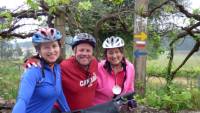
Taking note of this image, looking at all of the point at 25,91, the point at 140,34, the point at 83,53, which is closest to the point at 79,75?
the point at 83,53

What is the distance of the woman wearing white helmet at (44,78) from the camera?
351 centimetres

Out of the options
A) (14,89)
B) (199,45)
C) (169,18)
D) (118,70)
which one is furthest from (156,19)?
(118,70)

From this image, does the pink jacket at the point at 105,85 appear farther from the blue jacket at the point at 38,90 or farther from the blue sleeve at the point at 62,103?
the blue jacket at the point at 38,90

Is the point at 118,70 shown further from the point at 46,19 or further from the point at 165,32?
the point at 165,32

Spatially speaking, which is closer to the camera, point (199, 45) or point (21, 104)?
point (21, 104)

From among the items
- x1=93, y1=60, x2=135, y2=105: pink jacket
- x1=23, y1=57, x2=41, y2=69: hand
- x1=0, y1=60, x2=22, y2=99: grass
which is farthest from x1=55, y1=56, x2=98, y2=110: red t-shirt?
x1=0, y1=60, x2=22, y2=99: grass

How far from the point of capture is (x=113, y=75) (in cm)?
456

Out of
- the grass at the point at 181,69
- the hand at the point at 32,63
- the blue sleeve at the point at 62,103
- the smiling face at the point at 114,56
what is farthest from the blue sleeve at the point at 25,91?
the grass at the point at 181,69

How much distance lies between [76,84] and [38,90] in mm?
617

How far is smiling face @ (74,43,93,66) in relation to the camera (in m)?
4.20

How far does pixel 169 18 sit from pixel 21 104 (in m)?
9.72

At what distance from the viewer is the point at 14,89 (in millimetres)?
11539

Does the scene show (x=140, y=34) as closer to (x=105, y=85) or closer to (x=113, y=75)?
(x=113, y=75)

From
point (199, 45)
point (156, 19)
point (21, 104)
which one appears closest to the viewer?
point (21, 104)
